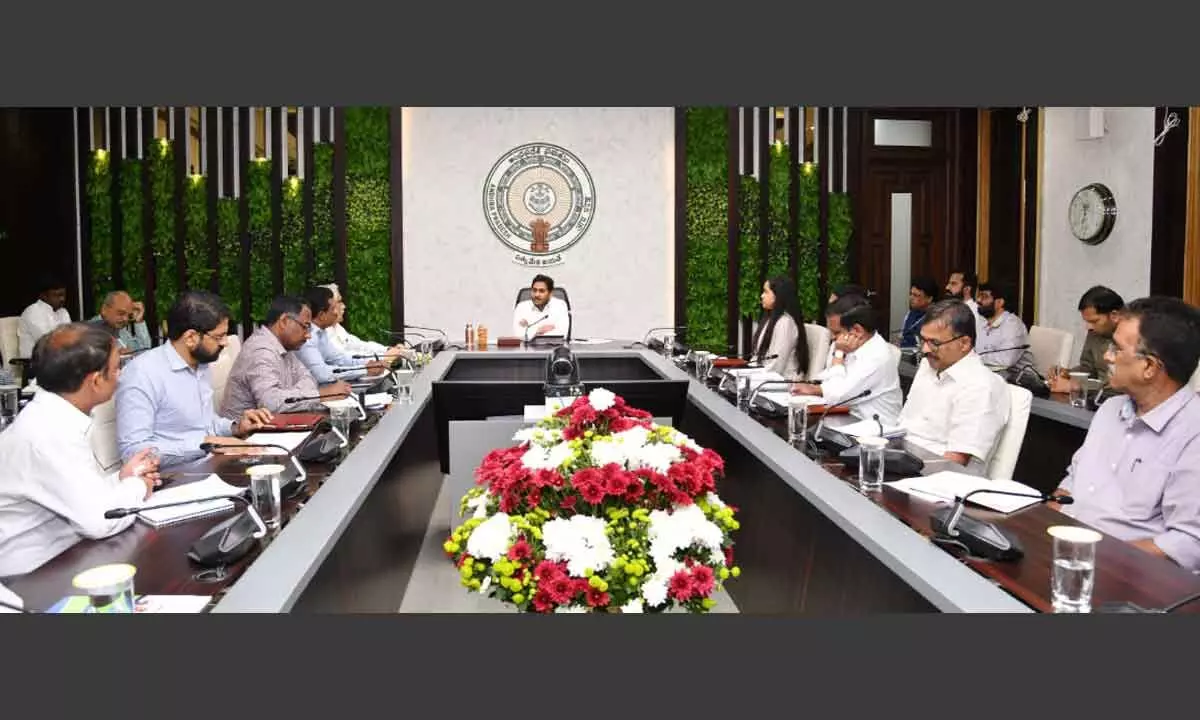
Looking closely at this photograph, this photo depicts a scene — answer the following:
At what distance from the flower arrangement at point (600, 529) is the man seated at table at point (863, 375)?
2.10 m

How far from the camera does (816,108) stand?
9.48 m

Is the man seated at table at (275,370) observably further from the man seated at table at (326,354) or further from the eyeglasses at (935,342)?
the eyeglasses at (935,342)

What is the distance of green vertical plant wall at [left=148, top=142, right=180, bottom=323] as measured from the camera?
904cm

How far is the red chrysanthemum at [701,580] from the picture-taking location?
1.91 meters

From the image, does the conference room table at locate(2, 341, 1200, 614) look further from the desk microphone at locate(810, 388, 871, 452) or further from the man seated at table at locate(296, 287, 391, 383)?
the man seated at table at locate(296, 287, 391, 383)

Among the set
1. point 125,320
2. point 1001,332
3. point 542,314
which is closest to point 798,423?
point 1001,332

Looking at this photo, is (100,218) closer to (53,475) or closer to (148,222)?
(148,222)

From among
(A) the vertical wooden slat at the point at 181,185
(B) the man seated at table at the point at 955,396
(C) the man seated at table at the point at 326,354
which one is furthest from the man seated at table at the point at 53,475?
(A) the vertical wooden slat at the point at 181,185

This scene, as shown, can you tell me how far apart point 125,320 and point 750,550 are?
569 centimetres

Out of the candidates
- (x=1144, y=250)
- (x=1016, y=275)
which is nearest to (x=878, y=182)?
(x=1016, y=275)

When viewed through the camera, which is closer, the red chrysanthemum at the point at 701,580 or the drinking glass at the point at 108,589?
the drinking glass at the point at 108,589

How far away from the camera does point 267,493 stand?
229 centimetres

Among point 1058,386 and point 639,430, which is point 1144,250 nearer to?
point 1058,386

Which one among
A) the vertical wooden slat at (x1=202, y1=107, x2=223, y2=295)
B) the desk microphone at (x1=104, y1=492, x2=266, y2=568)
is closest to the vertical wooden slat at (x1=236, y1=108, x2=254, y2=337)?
the vertical wooden slat at (x1=202, y1=107, x2=223, y2=295)
